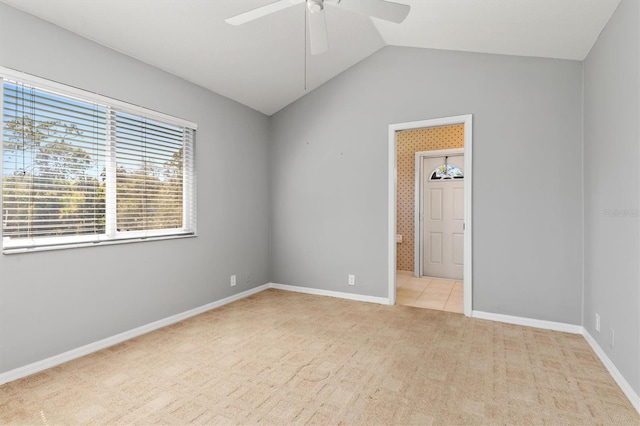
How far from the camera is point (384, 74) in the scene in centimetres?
395

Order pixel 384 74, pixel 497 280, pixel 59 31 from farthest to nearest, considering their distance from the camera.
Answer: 1. pixel 384 74
2. pixel 497 280
3. pixel 59 31

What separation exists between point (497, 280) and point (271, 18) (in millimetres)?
3294

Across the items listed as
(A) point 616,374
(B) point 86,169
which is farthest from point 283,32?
(A) point 616,374

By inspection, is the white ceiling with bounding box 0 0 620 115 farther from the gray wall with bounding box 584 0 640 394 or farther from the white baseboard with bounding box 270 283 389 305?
the white baseboard with bounding box 270 283 389 305

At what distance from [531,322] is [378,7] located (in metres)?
3.11

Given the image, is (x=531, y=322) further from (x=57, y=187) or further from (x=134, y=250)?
(x=57, y=187)

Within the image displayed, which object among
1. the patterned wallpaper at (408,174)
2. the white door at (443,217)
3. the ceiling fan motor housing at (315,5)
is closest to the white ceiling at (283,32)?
the ceiling fan motor housing at (315,5)

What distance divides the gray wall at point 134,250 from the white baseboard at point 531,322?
2779 millimetres

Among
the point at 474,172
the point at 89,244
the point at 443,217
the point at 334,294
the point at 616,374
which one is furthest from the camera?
the point at 443,217

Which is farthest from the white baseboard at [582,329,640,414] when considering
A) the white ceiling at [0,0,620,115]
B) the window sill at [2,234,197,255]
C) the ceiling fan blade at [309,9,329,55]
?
the window sill at [2,234,197,255]

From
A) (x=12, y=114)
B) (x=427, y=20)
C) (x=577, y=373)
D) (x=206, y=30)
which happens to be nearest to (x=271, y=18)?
(x=206, y=30)

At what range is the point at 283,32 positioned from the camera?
10.3ft

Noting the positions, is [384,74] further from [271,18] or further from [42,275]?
[42,275]

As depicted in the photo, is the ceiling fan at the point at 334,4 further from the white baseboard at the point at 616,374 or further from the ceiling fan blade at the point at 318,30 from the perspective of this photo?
the white baseboard at the point at 616,374
